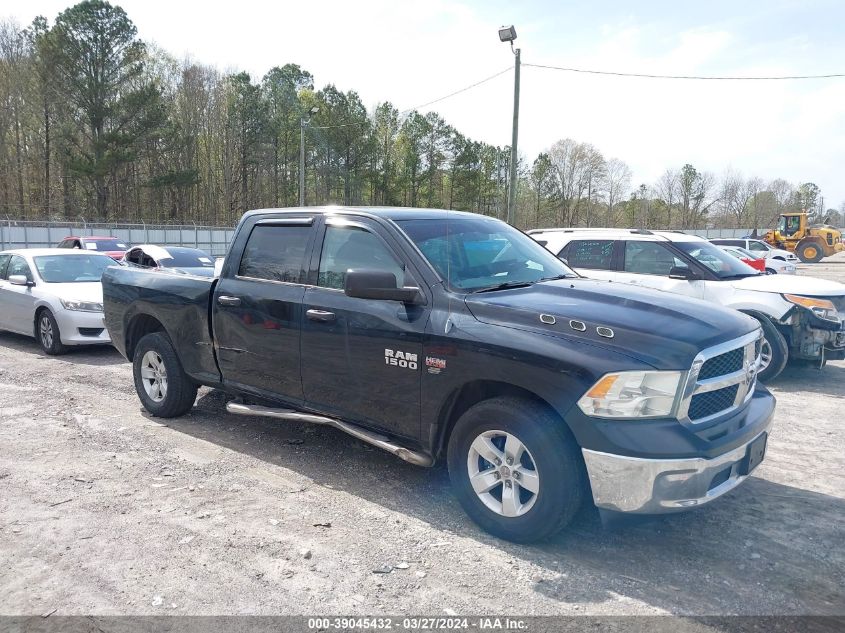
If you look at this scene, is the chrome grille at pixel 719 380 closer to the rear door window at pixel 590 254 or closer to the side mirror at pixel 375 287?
the side mirror at pixel 375 287

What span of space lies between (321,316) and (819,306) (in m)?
6.36

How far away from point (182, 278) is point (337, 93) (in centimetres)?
4903

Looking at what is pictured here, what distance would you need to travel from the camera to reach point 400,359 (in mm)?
4008

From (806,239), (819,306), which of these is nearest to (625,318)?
(819,306)

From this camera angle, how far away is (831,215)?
9500cm

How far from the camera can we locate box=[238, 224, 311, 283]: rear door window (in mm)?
4848

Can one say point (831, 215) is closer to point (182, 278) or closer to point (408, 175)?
point (408, 175)

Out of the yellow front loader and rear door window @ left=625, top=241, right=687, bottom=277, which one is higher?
the yellow front loader

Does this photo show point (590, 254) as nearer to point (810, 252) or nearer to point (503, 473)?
point (503, 473)

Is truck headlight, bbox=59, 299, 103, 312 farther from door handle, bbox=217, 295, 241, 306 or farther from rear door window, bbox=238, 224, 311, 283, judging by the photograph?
rear door window, bbox=238, 224, 311, 283

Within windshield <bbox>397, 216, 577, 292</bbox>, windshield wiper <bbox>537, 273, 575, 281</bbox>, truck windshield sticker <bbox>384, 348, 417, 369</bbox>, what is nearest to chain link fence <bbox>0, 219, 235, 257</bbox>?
windshield <bbox>397, 216, 577, 292</bbox>

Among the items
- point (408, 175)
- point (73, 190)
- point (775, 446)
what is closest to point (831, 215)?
point (408, 175)

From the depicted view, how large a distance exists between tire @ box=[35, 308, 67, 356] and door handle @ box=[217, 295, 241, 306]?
5.34 meters

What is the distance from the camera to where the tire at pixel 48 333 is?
30.3 feet
